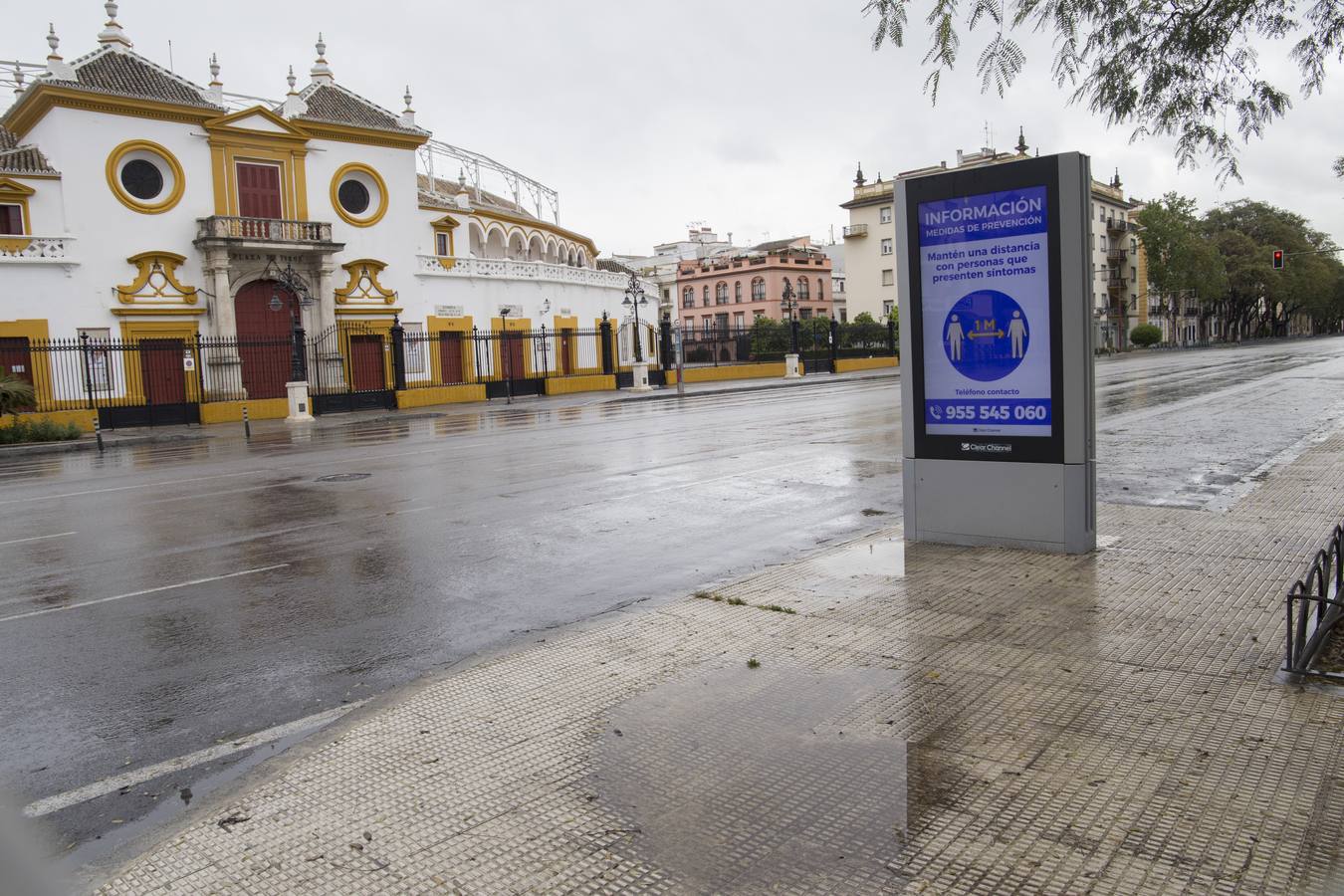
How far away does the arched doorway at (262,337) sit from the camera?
4019cm

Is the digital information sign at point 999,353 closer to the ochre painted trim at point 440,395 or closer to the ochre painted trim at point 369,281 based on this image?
the ochre painted trim at point 440,395

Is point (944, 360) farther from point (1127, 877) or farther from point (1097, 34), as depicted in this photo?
point (1127, 877)

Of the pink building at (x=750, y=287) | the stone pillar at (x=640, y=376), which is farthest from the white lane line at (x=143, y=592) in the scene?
the pink building at (x=750, y=287)

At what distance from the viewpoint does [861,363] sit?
194 ft

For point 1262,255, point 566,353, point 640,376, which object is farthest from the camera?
point 1262,255

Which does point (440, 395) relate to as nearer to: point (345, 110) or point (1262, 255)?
point (345, 110)

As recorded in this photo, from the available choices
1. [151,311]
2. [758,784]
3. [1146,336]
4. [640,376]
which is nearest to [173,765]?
[758,784]

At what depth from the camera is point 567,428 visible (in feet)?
74.1

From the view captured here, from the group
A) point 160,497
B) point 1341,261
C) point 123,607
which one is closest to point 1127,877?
point 123,607

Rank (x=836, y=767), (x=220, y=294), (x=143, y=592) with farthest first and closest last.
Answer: (x=220, y=294)
(x=143, y=592)
(x=836, y=767)

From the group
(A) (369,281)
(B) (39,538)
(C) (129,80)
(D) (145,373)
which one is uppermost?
(C) (129,80)

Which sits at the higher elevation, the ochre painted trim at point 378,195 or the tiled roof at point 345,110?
the tiled roof at point 345,110

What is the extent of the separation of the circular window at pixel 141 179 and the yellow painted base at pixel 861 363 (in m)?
35.5

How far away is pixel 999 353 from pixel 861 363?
2074 inches
